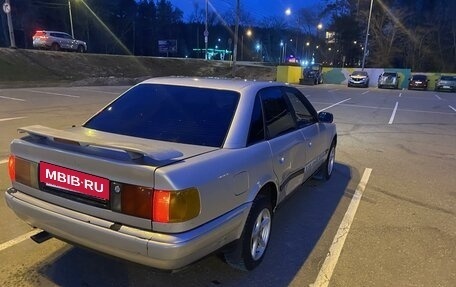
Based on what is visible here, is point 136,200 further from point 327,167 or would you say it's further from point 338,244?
point 327,167

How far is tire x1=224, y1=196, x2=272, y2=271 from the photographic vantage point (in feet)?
10.1

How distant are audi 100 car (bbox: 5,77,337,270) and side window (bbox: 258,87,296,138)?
0.05 ft

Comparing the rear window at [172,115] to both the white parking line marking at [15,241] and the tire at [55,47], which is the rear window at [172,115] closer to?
the white parking line marking at [15,241]

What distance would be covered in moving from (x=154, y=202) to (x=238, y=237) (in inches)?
32.6

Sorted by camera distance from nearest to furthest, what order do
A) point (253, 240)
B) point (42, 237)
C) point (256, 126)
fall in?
1. point (42, 237)
2. point (253, 240)
3. point (256, 126)

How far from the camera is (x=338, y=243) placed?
389 centimetres

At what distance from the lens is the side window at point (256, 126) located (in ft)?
10.7

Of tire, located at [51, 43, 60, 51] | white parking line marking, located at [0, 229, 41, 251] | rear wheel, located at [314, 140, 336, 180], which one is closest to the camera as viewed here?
white parking line marking, located at [0, 229, 41, 251]

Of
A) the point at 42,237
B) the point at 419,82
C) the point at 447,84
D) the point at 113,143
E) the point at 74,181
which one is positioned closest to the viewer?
the point at 113,143

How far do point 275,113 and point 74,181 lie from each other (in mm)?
1962

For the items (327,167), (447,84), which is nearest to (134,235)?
(327,167)

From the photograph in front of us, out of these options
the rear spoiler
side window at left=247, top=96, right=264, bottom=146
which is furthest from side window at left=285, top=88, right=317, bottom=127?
the rear spoiler

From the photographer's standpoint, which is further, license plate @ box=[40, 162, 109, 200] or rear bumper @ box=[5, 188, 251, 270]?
license plate @ box=[40, 162, 109, 200]

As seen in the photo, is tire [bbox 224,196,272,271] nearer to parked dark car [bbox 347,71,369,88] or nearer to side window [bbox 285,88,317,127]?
side window [bbox 285,88,317,127]
